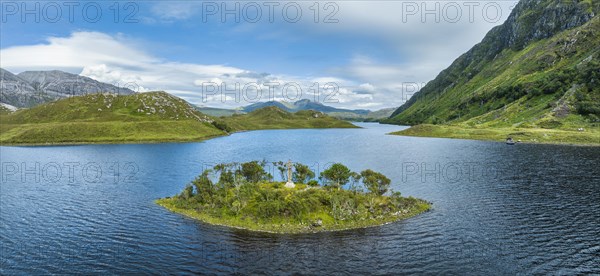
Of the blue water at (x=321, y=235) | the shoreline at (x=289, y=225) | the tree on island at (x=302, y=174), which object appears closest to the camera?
the blue water at (x=321, y=235)

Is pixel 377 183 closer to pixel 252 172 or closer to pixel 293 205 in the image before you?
pixel 293 205

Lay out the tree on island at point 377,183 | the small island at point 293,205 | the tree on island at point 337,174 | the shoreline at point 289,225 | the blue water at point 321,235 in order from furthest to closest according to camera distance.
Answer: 1. the tree on island at point 337,174
2. the tree on island at point 377,183
3. the small island at point 293,205
4. the shoreline at point 289,225
5. the blue water at point 321,235

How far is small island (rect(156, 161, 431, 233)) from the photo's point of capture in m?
→ 58.1

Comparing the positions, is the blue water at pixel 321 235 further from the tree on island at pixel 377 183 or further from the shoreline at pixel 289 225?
the tree on island at pixel 377 183

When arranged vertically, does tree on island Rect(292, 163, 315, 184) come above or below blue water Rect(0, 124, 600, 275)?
above

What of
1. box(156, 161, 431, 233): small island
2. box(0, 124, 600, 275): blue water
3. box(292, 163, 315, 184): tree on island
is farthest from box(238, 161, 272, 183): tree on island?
box(0, 124, 600, 275): blue water

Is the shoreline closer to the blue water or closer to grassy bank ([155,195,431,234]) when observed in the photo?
grassy bank ([155,195,431,234])

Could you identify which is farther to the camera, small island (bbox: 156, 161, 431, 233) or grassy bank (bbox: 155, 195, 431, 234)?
small island (bbox: 156, 161, 431, 233)

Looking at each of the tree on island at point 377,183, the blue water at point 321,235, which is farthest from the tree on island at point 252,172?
the tree on island at point 377,183

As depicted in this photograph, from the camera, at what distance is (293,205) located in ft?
197

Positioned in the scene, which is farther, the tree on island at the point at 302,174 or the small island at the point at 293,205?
the tree on island at the point at 302,174

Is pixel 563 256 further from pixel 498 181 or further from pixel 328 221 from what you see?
pixel 498 181

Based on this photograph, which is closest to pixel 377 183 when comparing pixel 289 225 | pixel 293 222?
pixel 293 222

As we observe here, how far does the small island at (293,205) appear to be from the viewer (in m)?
58.1
